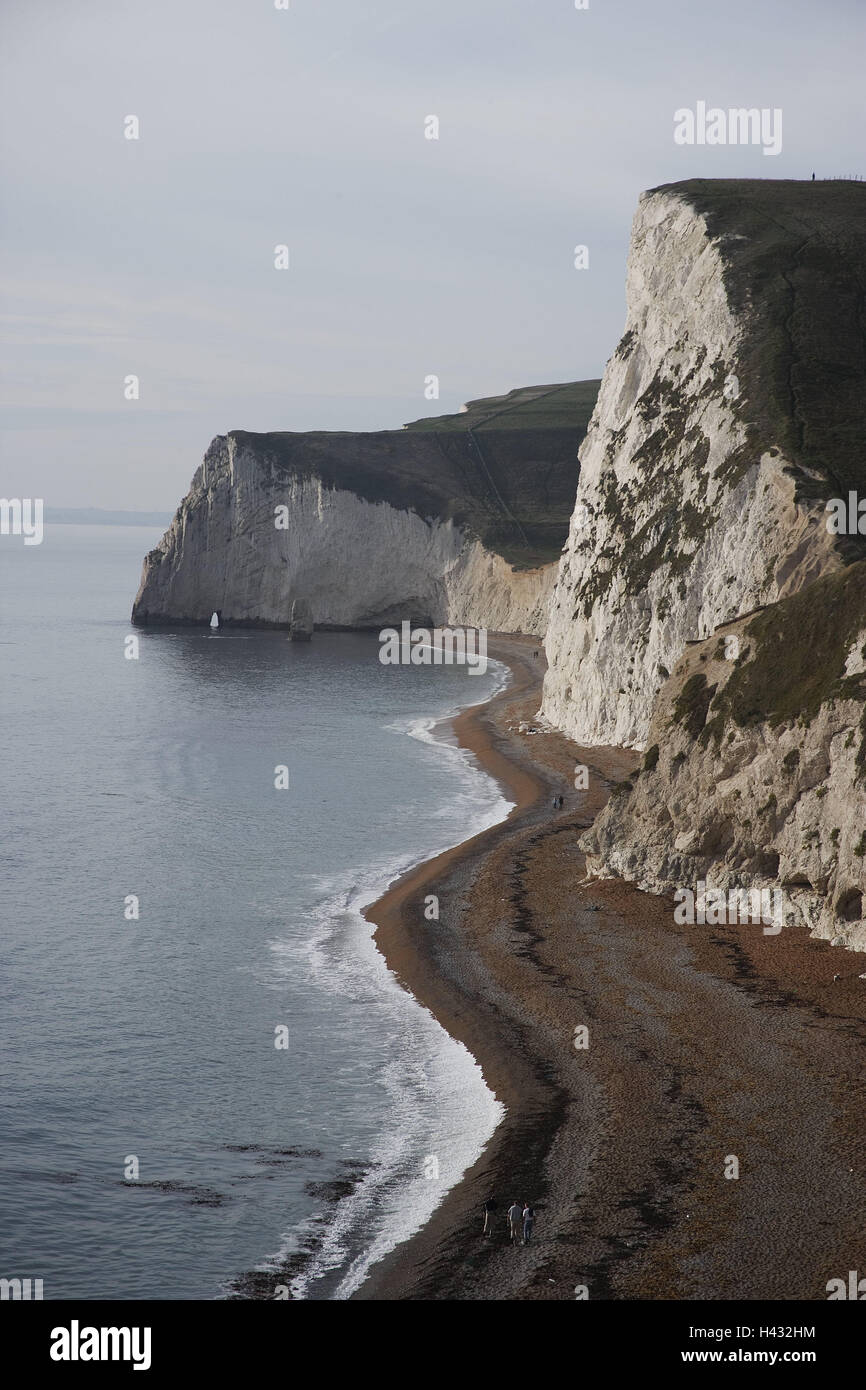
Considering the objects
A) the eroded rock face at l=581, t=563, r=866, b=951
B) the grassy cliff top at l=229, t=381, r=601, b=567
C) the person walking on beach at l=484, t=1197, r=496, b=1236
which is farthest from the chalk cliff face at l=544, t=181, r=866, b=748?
the grassy cliff top at l=229, t=381, r=601, b=567

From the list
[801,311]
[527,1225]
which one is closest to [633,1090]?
[527,1225]

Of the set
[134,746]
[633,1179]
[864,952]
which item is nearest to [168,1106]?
[633,1179]

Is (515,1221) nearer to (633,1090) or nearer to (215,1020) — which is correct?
(633,1090)

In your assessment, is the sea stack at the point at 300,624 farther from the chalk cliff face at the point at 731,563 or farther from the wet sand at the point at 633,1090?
the wet sand at the point at 633,1090

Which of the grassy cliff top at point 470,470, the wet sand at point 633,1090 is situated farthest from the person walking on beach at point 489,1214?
the grassy cliff top at point 470,470

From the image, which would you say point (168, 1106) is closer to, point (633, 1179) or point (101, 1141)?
point (101, 1141)

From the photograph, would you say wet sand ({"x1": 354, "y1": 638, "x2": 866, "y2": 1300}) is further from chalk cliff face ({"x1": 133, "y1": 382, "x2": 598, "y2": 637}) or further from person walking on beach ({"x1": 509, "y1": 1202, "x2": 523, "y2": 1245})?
chalk cliff face ({"x1": 133, "y1": 382, "x2": 598, "y2": 637})
